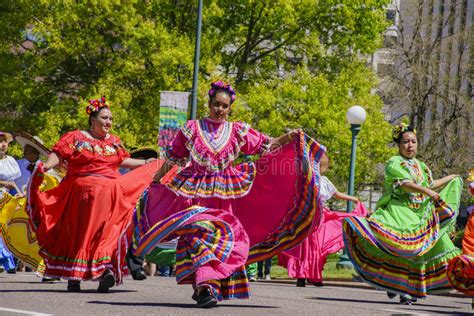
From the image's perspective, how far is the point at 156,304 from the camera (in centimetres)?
891

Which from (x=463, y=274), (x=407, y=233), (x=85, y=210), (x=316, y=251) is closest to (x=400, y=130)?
(x=407, y=233)

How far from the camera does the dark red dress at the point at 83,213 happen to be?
10555 millimetres

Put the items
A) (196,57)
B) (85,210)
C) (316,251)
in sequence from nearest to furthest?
1. (85,210)
2. (316,251)
3. (196,57)

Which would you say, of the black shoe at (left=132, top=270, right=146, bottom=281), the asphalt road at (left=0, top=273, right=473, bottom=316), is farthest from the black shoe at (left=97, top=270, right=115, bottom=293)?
the black shoe at (left=132, top=270, right=146, bottom=281)

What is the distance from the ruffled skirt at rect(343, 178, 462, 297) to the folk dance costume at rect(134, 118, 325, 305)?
1.82 m

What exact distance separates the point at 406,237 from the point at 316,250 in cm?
464

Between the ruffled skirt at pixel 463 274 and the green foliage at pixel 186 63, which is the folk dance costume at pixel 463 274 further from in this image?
the green foliage at pixel 186 63

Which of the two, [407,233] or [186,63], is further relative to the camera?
[186,63]

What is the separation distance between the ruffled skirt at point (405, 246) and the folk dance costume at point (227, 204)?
182 centimetres

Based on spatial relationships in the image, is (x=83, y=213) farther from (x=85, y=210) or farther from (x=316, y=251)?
(x=316, y=251)

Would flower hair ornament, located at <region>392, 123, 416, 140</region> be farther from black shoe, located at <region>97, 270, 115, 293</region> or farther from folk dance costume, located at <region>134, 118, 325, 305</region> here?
black shoe, located at <region>97, 270, 115, 293</region>

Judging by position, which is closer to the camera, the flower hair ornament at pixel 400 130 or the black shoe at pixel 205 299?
the black shoe at pixel 205 299

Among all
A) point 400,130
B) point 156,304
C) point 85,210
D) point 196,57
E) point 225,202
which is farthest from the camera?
point 196,57

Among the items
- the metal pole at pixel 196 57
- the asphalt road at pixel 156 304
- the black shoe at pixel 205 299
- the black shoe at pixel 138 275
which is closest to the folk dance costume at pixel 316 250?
the black shoe at pixel 138 275
